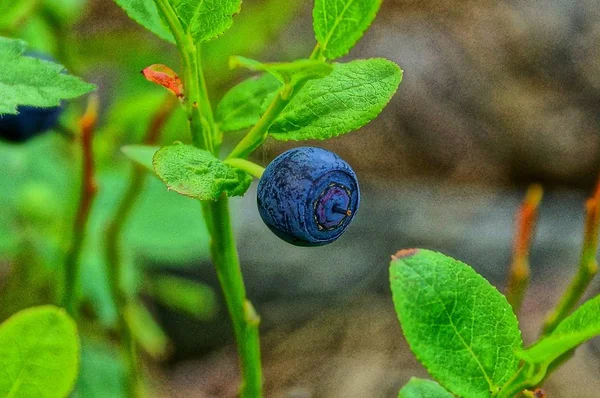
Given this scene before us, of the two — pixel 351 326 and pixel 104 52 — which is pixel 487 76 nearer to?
pixel 351 326

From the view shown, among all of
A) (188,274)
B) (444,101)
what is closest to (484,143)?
(444,101)

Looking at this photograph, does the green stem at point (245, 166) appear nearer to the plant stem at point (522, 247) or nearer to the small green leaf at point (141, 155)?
the small green leaf at point (141, 155)

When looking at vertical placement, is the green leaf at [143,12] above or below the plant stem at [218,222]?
above

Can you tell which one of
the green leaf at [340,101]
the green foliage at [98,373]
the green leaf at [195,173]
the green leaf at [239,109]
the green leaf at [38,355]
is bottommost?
the green foliage at [98,373]

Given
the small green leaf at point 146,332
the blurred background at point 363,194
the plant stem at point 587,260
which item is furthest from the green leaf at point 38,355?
the small green leaf at point 146,332

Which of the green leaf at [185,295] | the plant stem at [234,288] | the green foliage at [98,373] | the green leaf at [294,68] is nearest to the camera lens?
the green leaf at [294,68]

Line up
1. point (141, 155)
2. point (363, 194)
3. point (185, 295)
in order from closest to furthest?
1. point (141, 155)
2. point (185, 295)
3. point (363, 194)

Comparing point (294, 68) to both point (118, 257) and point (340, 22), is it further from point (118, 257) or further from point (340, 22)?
point (118, 257)

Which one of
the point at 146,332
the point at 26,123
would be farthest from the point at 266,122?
the point at 146,332
